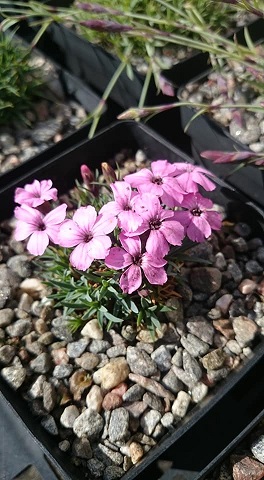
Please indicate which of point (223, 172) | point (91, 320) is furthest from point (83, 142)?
point (91, 320)

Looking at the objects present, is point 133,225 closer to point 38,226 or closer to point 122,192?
point 122,192

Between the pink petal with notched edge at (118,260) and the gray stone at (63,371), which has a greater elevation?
the pink petal with notched edge at (118,260)

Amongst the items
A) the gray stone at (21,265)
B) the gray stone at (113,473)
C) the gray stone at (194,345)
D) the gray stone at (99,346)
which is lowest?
the gray stone at (113,473)

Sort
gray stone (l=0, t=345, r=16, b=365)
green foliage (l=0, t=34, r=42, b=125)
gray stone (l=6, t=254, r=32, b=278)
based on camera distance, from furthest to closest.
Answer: green foliage (l=0, t=34, r=42, b=125) < gray stone (l=6, t=254, r=32, b=278) < gray stone (l=0, t=345, r=16, b=365)

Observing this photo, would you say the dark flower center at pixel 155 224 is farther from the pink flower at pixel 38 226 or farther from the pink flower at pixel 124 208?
the pink flower at pixel 38 226

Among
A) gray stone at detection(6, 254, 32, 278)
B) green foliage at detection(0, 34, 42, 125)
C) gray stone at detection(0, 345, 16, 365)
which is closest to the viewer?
gray stone at detection(0, 345, 16, 365)

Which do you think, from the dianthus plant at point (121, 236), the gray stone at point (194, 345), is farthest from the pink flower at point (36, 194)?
the gray stone at point (194, 345)

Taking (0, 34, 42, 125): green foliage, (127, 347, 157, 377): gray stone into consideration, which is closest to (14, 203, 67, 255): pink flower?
(127, 347, 157, 377): gray stone

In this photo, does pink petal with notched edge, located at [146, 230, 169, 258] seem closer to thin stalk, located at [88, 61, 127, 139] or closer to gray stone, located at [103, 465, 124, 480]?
thin stalk, located at [88, 61, 127, 139]
